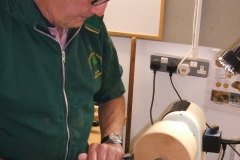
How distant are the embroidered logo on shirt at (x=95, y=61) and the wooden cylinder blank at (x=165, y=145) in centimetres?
41

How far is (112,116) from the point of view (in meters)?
1.33

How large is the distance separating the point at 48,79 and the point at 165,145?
1.37 ft

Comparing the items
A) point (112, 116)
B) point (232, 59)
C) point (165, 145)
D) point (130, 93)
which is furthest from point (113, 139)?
point (130, 93)

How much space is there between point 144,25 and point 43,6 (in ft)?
3.17

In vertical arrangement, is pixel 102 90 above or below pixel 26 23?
below

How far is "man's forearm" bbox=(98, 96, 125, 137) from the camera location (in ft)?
4.25

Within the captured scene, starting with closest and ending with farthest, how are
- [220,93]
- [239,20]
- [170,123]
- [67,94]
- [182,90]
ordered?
[170,123] → [67,94] → [239,20] → [220,93] → [182,90]

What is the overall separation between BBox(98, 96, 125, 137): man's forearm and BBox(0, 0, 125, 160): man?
6.8 inches

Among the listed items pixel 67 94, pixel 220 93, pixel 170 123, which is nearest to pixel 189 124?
pixel 170 123

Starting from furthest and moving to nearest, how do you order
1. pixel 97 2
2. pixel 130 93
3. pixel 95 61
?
pixel 130 93, pixel 95 61, pixel 97 2

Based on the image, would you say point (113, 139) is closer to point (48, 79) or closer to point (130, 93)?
Answer: point (48, 79)

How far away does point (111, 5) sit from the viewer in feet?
6.23

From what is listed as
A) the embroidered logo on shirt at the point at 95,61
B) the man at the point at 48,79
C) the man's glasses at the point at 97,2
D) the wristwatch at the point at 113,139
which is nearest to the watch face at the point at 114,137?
the wristwatch at the point at 113,139

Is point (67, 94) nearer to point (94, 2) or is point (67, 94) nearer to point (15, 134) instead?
point (15, 134)
